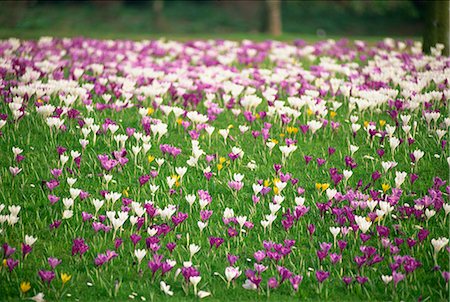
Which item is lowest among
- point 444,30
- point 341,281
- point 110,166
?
point 341,281

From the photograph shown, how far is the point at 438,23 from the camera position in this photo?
1166cm

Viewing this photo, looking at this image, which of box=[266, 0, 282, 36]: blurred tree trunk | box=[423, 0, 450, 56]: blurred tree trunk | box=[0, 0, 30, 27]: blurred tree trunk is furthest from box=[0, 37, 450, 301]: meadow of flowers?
→ box=[266, 0, 282, 36]: blurred tree trunk

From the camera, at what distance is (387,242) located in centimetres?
485

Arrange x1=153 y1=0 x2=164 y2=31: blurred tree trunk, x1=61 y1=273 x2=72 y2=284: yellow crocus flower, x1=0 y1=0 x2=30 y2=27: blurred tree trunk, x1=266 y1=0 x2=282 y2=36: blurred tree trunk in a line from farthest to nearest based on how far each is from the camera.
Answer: x1=153 y1=0 x2=164 y2=31: blurred tree trunk, x1=266 y1=0 x2=282 y2=36: blurred tree trunk, x1=0 y1=0 x2=30 y2=27: blurred tree trunk, x1=61 y1=273 x2=72 y2=284: yellow crocus flower

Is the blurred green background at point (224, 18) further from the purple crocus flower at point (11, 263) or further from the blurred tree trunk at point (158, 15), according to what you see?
the purple crocus flower at point (11, 263)

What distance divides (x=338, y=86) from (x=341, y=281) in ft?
16.0

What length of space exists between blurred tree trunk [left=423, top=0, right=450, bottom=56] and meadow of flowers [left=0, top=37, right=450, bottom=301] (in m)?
2.61

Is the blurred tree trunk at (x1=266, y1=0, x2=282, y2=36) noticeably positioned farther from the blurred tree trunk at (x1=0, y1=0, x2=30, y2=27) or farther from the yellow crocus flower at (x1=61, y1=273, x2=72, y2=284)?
the yellow crocus flower at (x1=61, y1=273, x2=72, y2=284)

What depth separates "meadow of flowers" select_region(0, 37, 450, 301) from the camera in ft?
14.9

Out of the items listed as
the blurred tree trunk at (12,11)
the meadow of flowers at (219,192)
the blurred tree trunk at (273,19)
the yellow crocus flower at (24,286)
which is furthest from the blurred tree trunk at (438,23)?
the yellow crocus flower at (24,286)

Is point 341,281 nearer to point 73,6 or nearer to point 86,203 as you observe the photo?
point 86,203

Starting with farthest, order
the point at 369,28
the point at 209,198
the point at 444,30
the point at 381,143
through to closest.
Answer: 1. the point at 369,28
2. the point at 444,30
3. the point at 381,143
4. the point at 209,198

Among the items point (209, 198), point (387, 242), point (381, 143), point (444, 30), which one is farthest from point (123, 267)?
point (444, 30)

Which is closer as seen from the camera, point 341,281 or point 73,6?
point 341,281
